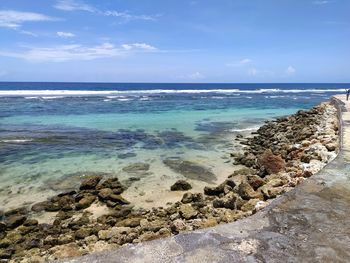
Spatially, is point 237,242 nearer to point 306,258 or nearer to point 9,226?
point 306,258

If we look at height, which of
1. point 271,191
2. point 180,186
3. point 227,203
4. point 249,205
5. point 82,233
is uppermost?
point 271,191

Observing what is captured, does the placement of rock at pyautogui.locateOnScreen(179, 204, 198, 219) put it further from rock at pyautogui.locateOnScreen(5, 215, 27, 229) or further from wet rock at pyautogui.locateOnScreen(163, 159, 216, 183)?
rock at pyautogui.locateOnScreen(5, 215, 27, 229)

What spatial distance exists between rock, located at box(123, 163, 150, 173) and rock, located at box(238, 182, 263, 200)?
4.24m

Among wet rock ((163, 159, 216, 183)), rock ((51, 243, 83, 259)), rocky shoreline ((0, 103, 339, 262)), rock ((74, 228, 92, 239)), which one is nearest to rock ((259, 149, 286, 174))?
rocky shoreline ((0, 103, 339, 262))

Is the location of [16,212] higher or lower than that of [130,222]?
lower

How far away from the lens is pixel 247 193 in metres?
7.01

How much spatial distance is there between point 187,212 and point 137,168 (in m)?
4.59

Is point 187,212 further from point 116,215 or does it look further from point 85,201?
point 85,201

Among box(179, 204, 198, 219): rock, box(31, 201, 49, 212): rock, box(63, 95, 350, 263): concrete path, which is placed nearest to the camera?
box(63, 95, 350, 263): concrete path

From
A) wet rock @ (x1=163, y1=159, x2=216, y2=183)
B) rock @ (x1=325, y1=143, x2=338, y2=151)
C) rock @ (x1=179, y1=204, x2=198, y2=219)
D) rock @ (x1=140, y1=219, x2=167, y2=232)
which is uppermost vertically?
rock @ (x1=325, y1=143, x2=338, y2=151)

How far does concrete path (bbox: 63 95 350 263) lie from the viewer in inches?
130

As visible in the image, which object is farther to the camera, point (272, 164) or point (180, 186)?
point (272, 164)

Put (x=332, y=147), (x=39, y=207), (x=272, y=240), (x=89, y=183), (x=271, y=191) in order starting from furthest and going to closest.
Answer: (x=332, y=147)
(x=89, y=183)
(x=39, y=207)
(x=271, y=191)
(x=272, y=240)

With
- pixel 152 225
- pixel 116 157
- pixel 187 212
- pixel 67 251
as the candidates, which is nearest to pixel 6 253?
pixel 67 251
